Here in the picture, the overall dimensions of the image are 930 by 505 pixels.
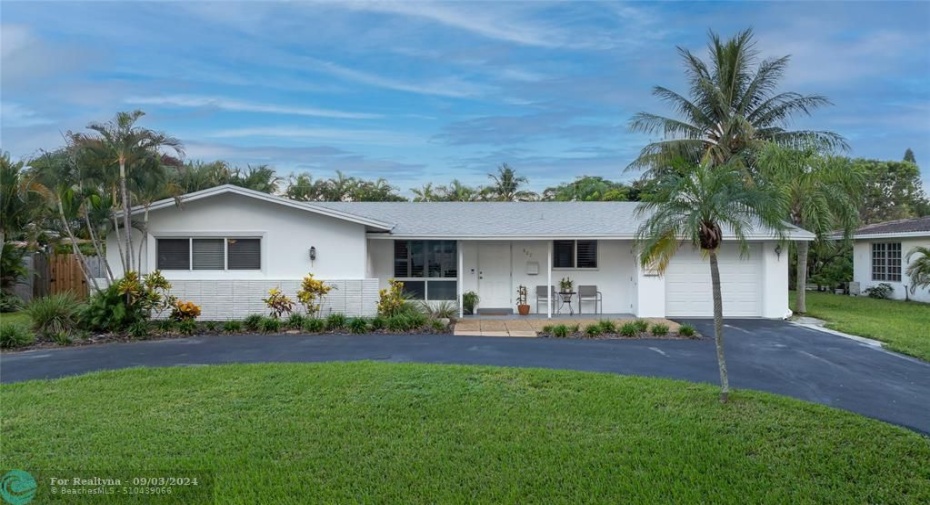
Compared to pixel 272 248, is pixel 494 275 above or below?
below

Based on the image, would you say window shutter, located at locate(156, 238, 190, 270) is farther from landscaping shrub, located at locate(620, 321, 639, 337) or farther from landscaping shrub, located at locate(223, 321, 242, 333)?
landscaping shrub, located at locate(620, 321, 639, 337)

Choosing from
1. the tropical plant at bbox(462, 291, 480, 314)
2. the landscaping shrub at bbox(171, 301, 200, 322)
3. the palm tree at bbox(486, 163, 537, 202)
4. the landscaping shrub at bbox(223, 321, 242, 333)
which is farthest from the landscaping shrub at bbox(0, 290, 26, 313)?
the palm tree at bbox(486, 163, 537, 202)

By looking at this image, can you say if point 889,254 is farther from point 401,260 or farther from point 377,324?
point 377,324

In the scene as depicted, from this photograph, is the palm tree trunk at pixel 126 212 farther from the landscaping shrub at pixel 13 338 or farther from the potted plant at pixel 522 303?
the potted plant at pixel 522 303

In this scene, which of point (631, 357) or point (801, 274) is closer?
point (631, 357)

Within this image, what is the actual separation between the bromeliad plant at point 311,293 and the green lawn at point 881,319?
39.7 feet

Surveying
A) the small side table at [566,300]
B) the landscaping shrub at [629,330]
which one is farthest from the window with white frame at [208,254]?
the landscaping shrub at [629,330]

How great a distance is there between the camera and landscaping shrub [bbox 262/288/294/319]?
13672 mm

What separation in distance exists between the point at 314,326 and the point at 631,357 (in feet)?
23.2

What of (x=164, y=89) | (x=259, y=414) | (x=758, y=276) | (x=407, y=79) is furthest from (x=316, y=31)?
(x=758, y=276)

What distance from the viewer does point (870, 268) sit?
22703 mm

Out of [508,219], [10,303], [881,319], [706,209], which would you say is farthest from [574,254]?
[10,303]

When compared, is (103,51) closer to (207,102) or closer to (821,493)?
(207,102)

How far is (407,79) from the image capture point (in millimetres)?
17797
